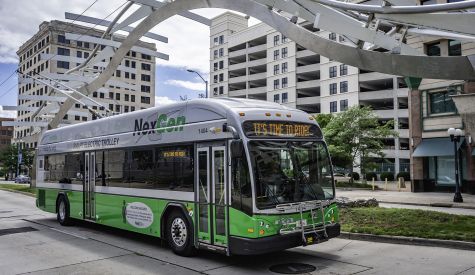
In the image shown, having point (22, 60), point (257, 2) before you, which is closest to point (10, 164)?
point (22, 60)

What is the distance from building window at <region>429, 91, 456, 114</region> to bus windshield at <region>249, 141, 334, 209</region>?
25.6 meters

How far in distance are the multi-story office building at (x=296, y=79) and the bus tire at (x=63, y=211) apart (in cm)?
4016

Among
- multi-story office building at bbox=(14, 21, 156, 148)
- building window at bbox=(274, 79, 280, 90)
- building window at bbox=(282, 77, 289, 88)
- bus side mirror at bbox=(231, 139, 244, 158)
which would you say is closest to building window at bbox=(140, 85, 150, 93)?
multi-story office building at bbox=(14, 21, 156, 148)

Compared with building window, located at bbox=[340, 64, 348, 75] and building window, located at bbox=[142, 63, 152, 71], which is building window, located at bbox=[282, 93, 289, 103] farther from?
building window, located at bbox=[142, 63, 152, 71]


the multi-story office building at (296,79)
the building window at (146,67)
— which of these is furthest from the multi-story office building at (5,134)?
the multi-story office building at (296,79)

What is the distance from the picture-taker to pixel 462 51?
1214 inches

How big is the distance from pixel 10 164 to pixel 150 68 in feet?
145

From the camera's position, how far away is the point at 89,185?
45.9 ft

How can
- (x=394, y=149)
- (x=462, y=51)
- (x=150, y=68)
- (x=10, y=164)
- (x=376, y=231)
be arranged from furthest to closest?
(x=150, y=68) < (x=10, y=164) < (x=394, y=149) < (x=462, y=51) < (x=376, y=231)

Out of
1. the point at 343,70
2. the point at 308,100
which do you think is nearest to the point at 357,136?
the point at 343,70

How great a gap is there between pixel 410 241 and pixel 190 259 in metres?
5.54

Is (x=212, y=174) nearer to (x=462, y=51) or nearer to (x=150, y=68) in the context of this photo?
(x=462, y=51)

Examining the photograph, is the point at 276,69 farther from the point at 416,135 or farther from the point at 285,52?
the point at 416,135

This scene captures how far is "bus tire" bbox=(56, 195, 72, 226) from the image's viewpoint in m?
15.5
